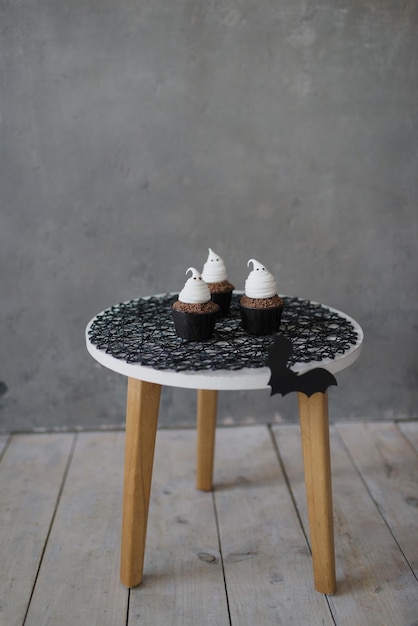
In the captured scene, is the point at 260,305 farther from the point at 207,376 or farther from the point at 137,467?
the point at 137,467

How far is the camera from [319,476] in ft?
5.16

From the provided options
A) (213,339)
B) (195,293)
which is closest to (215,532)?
(213,339)

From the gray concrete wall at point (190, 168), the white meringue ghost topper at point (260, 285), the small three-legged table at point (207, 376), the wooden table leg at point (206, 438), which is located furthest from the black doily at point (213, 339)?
the gray concrete wall at point (190, 168)

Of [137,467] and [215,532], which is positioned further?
[215,532]

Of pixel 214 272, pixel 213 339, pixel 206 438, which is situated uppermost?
pixel 214 272

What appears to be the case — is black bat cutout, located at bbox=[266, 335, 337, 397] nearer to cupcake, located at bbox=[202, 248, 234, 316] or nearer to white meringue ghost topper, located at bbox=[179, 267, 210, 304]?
white meringue ghost topper, located at bbox=[179, 267, 210, 304]

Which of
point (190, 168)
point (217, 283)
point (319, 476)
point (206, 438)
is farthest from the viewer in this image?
point (190, 168)

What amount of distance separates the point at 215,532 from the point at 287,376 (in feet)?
2.27

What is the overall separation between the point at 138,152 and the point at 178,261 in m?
0.39

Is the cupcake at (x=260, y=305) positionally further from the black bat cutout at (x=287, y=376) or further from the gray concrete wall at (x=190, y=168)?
the gray concrete wall at (x=190, y=168)

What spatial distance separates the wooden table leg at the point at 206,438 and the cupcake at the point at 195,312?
471 mm

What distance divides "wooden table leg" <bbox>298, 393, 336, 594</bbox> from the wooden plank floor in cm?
10

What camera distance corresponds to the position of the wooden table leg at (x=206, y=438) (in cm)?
207

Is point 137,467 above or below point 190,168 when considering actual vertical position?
below
